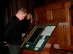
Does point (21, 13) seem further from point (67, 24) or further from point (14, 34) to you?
point (67, 24)

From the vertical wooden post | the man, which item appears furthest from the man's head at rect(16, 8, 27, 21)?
the vertical wooden post

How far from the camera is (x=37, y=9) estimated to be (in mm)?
4383

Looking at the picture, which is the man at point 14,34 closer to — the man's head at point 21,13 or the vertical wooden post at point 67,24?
the man's head at point 21,13

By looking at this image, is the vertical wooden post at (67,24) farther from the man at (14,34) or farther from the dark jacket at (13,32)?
the dark jacket at (13,32)

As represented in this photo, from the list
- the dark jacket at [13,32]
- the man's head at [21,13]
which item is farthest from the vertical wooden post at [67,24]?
the dark jacket at [13,32]

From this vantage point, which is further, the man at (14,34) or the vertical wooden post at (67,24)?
the man at (14,34)

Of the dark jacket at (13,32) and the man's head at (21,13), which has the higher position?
the man's head at (21,13)

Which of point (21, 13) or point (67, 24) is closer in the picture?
point (67, 24)

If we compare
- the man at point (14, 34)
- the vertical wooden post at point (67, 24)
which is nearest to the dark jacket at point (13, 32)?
the man at point (14, 34)

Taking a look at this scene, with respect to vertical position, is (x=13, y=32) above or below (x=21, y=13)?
below

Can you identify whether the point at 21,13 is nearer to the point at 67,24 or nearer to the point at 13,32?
the point at 13,32

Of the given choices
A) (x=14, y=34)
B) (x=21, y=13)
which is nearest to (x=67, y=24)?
(x=21, y=13)

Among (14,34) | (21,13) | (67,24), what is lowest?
(14,34)

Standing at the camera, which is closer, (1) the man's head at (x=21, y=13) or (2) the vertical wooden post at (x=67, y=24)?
(2) the vertical wooden post at (x=67, y=24)
